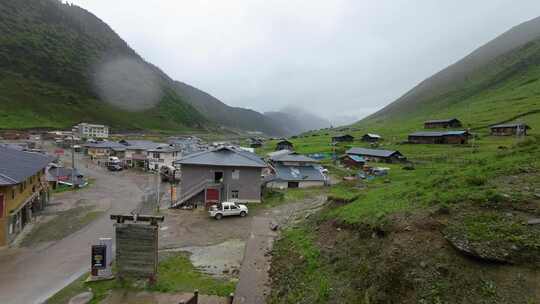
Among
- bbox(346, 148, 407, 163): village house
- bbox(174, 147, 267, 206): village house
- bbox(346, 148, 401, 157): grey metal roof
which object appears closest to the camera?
bbox(174, 147, 267, 206): village house

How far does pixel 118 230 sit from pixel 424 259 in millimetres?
13016

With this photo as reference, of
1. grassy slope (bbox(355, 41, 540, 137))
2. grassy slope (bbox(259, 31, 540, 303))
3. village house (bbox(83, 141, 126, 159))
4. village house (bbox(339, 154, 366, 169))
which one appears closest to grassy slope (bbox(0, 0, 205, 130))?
village house (bbox(83, 141, 126, 159))

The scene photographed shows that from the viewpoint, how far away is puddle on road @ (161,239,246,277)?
1484 cm

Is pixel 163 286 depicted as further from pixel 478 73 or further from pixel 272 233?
pixel 478 73

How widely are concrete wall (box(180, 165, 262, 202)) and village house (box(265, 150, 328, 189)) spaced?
17.3 feet

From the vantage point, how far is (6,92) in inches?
4360

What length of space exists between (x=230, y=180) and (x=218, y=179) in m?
1.43

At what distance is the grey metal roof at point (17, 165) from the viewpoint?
1778 cm

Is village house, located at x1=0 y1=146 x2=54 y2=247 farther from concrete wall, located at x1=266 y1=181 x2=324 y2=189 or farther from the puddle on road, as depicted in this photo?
concrete wall, located at x1=266 y1=181 x2=324 y2=189

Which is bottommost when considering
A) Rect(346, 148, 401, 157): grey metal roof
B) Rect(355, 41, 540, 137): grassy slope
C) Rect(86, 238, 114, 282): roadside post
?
Rect(86, 238, 114, 282): roadside post

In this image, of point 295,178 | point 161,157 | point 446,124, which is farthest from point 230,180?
point 446,124

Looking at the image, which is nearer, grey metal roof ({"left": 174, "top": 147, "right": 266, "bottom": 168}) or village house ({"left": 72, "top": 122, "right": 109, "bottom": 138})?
grey metal roof ({"left": 174, "top": 147, "right": 266, "bottom": 168})

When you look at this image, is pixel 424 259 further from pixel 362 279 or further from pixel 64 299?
pixel 64 299

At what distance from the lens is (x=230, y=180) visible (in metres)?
30.0
